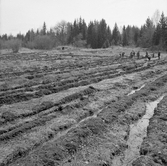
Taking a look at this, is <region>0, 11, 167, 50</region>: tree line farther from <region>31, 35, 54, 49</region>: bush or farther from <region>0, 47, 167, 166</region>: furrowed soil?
<region>0, 47, 167, 166</region>: furrowed soil

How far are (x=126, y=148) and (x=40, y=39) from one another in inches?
3393

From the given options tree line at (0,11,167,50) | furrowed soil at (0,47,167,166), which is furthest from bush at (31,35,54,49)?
furrowed soil at (0,47,167,166)

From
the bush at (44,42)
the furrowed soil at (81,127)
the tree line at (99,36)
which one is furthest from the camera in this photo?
the bush at (44,42)

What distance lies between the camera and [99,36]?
335ft

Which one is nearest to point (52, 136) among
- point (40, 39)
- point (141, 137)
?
point (141, 137)

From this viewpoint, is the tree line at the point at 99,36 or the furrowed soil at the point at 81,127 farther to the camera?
the tree line at the point at 99,36

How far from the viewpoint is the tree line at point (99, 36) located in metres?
79.1

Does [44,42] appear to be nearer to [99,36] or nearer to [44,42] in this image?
[44,42]

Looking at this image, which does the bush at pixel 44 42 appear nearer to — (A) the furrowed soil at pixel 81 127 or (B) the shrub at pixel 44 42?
(B) the shrub at pixel 44 42

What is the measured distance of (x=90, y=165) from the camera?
26.0 feet

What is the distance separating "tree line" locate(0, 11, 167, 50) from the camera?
79144mm

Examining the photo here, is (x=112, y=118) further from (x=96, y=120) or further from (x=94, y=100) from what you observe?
(x=94, y=100)

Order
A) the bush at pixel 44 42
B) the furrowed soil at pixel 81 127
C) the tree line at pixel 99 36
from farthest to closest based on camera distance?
the bush at pixel 44 42, the tree line at pixel 99 36, the furrowed soil at pixel 81 127

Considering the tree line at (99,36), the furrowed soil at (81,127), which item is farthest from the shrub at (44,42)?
the furrowed soil at (81,127)
